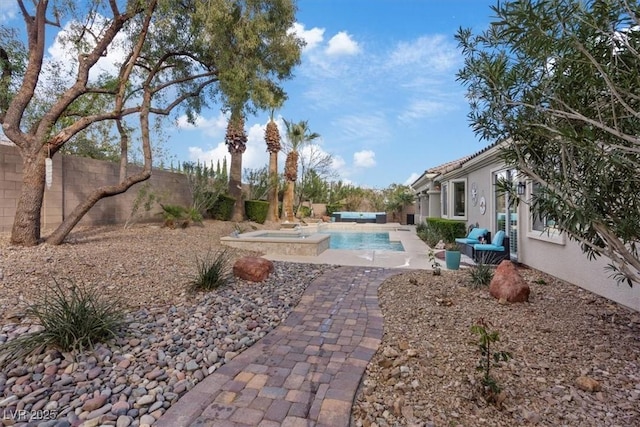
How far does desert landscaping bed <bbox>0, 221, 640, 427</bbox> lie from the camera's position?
2.84 metres

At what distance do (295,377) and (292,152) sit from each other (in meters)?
24.4

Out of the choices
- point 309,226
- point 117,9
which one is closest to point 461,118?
point 117,9

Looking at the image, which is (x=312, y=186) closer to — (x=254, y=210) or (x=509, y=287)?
(x=254, y=210)

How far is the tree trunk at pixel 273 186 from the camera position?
2306 centimetres

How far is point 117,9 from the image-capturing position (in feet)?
28.5

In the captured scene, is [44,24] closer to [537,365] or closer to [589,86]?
[589,86]

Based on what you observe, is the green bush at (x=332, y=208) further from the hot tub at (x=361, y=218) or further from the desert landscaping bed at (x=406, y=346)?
the desert landscaping bed at (x=406, y=346)

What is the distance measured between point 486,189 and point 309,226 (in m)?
13.2

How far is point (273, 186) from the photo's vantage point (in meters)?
23.1

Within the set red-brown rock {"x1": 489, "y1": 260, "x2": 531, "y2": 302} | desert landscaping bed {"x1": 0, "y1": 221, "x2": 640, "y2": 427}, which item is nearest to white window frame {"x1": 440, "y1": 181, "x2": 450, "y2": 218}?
desert landscaping bed {"x1": 0, "y1": 221, "x2": 640, "y2": 427}

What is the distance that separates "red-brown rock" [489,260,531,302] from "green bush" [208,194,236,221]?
14.5 metres

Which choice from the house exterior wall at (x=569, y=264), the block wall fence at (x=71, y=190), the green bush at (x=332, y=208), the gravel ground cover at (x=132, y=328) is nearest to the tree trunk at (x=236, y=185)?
the block wall fence at (x=71, y=190)

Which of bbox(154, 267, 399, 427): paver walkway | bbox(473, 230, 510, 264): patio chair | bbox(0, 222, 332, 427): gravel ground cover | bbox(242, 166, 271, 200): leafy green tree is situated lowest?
bbox(154, 267, 399, 427): paver walkway

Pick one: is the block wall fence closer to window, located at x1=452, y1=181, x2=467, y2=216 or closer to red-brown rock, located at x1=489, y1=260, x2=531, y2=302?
red-brown rock, located at x1=489, y1=260, x2=531, y2=302
